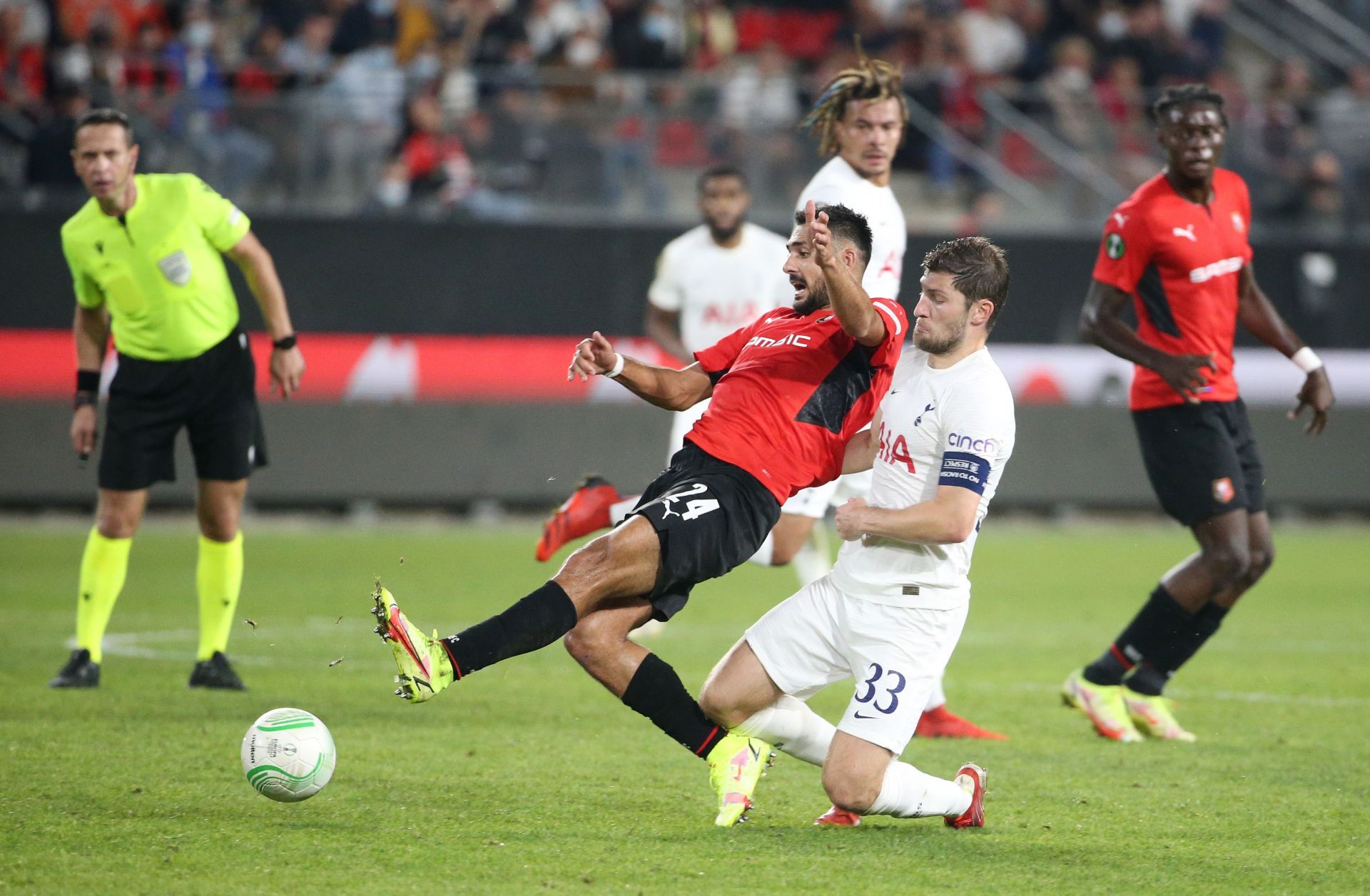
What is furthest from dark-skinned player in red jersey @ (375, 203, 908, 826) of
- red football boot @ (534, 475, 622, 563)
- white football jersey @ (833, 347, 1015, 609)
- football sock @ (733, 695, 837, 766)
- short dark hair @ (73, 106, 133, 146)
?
short dark hair @ (73, 106, 133, 146)

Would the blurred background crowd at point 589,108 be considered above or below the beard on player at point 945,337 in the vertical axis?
below

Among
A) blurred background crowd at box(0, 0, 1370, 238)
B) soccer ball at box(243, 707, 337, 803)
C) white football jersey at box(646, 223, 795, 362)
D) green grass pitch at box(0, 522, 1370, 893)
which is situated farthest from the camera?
blurred background crowd at box(0, 0, 1370, 238)

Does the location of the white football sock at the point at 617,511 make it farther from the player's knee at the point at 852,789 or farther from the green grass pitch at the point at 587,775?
the player's knee at the point at 852,789

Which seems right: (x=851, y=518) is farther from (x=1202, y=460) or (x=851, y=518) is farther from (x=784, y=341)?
(x=1202, y=460)

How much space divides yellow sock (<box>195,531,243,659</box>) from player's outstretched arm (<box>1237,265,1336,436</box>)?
464 centimetres

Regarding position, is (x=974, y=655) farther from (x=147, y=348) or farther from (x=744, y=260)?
(x=147, y=348)

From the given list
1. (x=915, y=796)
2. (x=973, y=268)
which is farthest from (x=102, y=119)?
(x=915, y=796)

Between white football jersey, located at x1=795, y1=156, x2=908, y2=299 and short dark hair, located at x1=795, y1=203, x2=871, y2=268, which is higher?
short dark hair, located at x1=795, y1=203, x2=871, y2=268

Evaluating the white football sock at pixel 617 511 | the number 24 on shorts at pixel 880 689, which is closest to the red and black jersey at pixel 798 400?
the number 24 on shorts at pixel 880 689

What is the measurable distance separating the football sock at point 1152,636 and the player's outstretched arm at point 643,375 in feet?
8.34

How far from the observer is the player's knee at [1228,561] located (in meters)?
Answer: 7.13

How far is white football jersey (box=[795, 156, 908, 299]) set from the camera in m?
7.03

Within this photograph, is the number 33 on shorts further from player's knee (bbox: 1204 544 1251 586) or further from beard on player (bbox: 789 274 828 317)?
player's knee (bbox: 1204 544 1251 586)

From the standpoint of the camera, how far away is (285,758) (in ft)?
17.0
